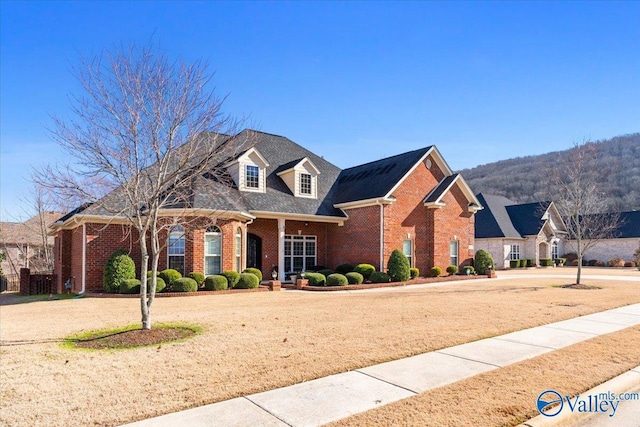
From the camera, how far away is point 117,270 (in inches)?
662

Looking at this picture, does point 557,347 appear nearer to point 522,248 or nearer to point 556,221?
point 522,248

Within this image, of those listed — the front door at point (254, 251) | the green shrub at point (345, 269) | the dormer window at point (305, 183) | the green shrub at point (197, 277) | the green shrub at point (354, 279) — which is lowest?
the green shrub at point (354, 279)

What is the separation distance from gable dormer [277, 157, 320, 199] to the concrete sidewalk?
1686cm

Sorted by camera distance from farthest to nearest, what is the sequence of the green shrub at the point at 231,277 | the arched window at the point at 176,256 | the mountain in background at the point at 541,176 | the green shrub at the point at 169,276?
the mountain in background at the point at 541,176
the arched window at the point at 176,256
the green shrub at the point at 231,277
the green shrub at the point at 169,276

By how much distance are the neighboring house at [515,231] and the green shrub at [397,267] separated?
21.3 m

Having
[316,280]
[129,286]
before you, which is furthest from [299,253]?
[129,286]

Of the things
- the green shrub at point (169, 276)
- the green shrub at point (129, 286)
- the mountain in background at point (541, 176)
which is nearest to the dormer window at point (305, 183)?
the green shrub at point (169, 276)

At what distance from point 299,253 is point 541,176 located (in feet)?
208

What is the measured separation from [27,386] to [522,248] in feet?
145

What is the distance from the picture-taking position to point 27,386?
584 centimetres

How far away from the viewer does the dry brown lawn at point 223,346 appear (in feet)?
17.4

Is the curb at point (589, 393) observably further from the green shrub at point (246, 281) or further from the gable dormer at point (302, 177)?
the gable dormer at point (302, 177)

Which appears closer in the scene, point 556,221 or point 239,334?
point 239,334

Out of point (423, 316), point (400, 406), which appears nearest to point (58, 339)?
point (400, 406)
